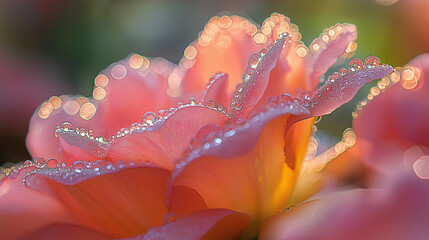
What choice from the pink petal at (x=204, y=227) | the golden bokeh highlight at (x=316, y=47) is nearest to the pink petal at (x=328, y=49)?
the golden bokeh highlight at (x=316, y=47)

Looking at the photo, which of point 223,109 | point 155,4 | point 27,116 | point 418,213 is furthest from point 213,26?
point 155,4

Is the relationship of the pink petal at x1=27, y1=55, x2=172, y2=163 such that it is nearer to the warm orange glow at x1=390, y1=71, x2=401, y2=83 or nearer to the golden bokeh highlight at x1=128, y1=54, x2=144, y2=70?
the golden bokeh highlight at x1=128, y1=54, x2=144, y2=70

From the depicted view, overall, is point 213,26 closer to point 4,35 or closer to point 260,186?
point 260,186

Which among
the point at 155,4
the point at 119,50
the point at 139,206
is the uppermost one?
the point at 155,4

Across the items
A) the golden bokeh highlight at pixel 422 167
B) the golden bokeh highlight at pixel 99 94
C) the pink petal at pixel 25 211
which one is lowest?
the pink petal at pixel 25 211

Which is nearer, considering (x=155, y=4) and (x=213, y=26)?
(x=213, y=26)

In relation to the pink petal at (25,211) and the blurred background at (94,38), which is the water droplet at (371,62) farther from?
the blurred background at (94,38)
